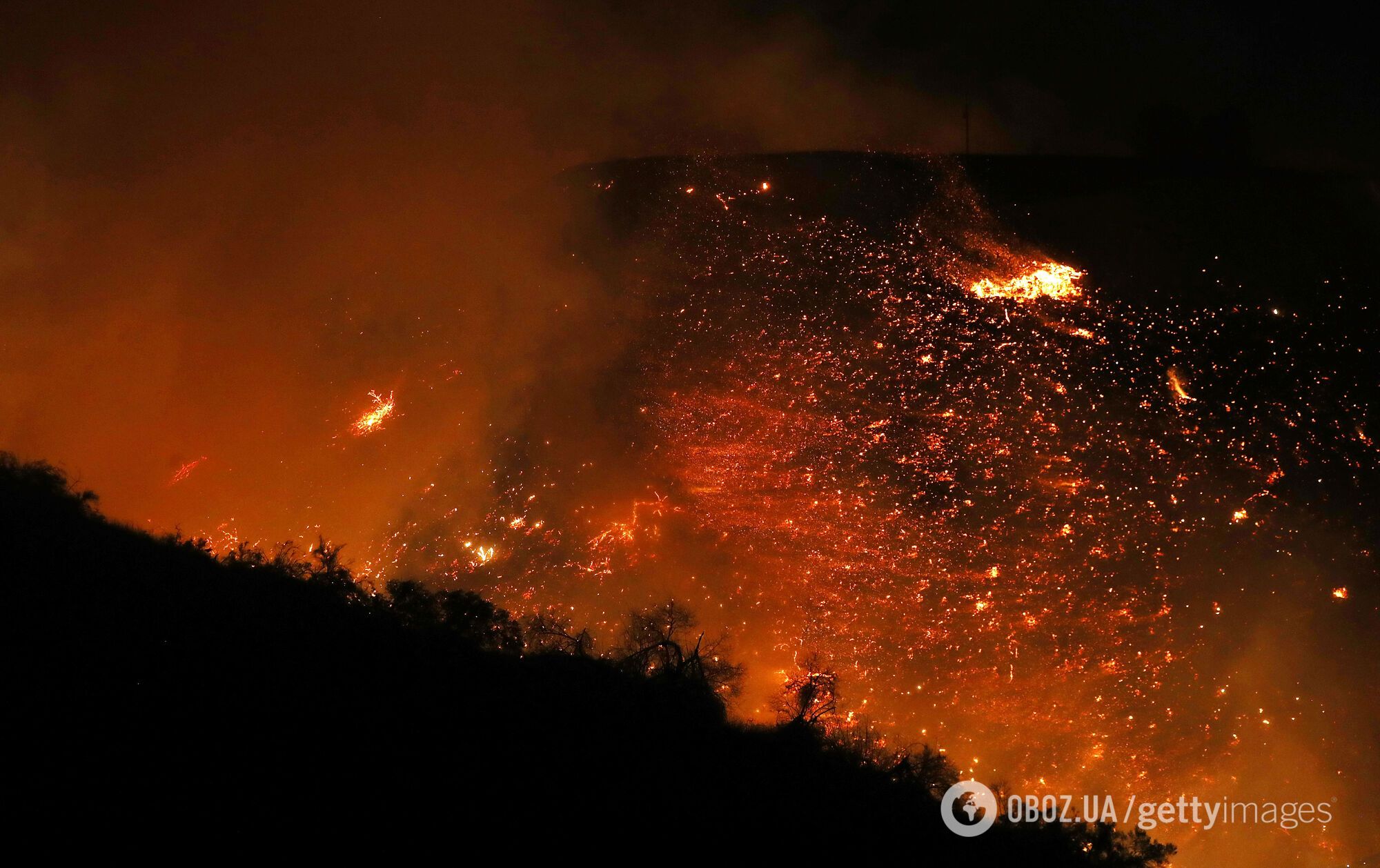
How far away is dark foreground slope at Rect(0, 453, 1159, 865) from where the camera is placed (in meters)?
4.88

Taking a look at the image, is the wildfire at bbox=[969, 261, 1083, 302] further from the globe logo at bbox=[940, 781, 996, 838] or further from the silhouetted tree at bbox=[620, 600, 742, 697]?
the globe logo at bbox=[940, 781, 996, 838]

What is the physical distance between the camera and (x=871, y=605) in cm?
861

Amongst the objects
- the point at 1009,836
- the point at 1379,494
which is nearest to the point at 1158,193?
the point at 1379,494

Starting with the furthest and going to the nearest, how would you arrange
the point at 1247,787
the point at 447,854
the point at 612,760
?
the point at 1247,787
the point at 612,760
the point at 447,854

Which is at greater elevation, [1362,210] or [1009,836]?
[1362,210]

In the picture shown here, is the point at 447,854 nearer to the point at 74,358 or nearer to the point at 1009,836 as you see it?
the point at 1009,836

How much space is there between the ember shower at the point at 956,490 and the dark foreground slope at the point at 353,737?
1.70 m

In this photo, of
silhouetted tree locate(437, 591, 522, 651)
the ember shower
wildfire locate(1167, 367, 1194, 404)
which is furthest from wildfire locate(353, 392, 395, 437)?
wildfire locate(1167, 367, 1194, 404)

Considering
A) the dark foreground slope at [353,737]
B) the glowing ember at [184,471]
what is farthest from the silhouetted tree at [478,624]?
the glowing ember at [184,471]

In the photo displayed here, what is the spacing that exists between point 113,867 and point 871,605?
6.64m

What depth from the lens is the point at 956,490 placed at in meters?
9.15

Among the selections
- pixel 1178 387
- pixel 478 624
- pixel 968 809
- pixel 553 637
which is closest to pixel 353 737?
pixel 478 624

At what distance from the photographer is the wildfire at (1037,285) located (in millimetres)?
10406

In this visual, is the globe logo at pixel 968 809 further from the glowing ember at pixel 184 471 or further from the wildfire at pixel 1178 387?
the glowing ember at pixel 184 471
